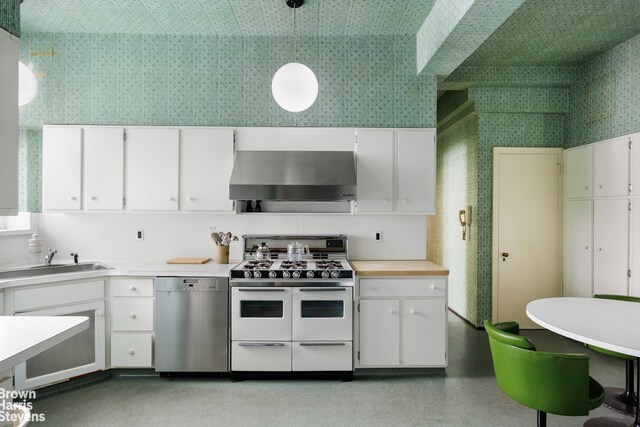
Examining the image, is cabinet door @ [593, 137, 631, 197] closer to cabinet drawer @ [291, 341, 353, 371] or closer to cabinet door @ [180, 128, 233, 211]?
cabinet drawer @ [291, 341, 353, 371]

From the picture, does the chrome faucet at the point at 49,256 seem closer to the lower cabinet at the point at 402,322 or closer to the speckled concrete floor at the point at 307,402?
the speckled concrete floor at the point at 307,402

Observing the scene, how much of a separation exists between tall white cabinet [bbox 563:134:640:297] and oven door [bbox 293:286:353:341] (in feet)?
9.30

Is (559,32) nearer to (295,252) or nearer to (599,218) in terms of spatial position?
(599,218)

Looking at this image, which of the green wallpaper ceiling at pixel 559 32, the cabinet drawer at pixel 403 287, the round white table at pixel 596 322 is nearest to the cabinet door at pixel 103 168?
the cabinet drawer at pixel 403 287

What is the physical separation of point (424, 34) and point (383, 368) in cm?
325

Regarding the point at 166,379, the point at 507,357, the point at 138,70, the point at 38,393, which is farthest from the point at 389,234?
the point at 38,393

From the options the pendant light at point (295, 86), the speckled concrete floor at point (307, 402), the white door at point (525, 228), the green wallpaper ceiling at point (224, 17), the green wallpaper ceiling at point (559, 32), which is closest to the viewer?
the speckled concrete floor at point (307, 402)

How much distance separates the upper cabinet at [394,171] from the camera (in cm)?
351

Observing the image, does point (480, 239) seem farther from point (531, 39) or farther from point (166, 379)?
point (166, 379)

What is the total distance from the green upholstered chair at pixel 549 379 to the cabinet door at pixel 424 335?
4.08 feet

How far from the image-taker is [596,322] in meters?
1.99

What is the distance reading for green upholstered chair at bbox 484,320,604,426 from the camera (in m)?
1.74

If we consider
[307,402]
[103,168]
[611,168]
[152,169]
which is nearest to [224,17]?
[152,169]

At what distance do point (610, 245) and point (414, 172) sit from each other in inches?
87.3
